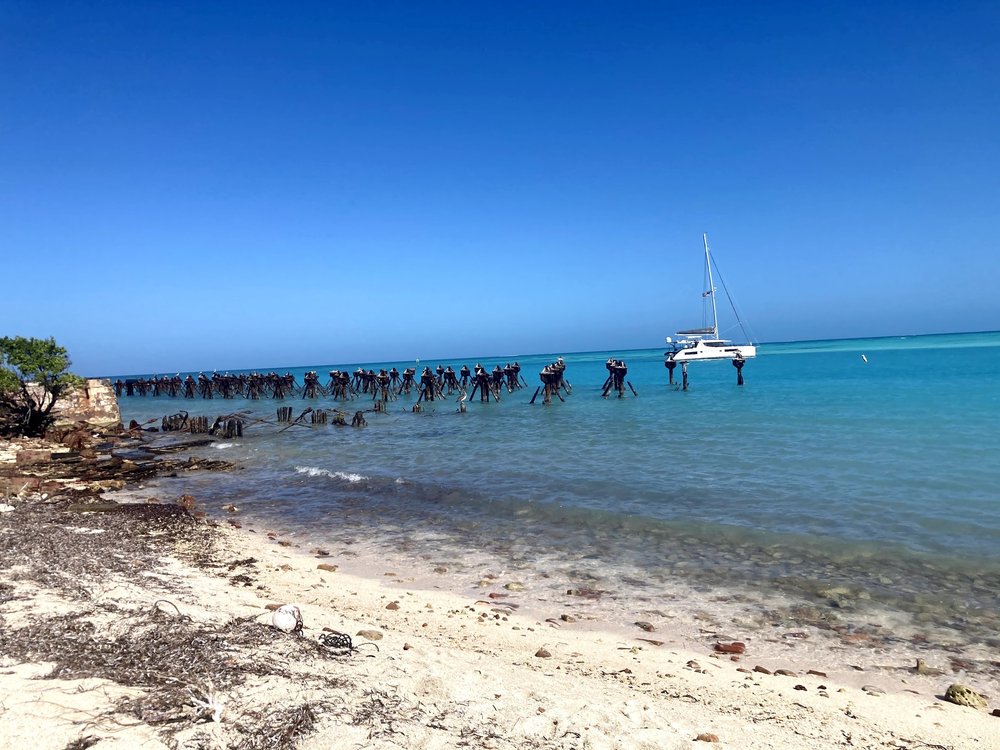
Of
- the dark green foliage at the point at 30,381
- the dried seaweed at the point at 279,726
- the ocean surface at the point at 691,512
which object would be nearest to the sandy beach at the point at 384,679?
the dried seaweed at the point at 279,726

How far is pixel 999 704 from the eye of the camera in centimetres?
405

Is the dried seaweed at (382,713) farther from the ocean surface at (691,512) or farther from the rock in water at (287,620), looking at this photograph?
the ocean surface at (691,512)

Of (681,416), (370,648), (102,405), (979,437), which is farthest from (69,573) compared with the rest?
(102,405)

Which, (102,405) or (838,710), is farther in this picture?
(102,405)

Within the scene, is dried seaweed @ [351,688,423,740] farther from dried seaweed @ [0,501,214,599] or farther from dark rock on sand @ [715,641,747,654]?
dried seaweed @ [0,501,214,599]

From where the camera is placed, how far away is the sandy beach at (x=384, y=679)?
3.06 m

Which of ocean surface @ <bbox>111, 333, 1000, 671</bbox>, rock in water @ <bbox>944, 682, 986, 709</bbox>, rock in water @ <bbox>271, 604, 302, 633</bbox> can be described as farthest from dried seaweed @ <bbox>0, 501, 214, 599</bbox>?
rock in water @ <bbox>944, 682, 986, 709</bbox>

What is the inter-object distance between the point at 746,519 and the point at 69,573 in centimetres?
873

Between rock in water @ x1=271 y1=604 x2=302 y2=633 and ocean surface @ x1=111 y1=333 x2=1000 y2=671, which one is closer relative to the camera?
rock in water @ x1=271 y1=604 x2=302 y2=633

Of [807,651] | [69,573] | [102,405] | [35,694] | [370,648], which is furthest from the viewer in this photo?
[102,405]

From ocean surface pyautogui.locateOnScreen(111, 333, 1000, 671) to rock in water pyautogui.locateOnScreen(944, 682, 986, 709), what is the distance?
83cm

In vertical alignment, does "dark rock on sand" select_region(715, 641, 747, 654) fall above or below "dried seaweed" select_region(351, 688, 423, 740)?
below

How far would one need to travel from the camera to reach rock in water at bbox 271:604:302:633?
14.8 ft

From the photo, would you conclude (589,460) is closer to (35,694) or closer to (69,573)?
(69,573)
